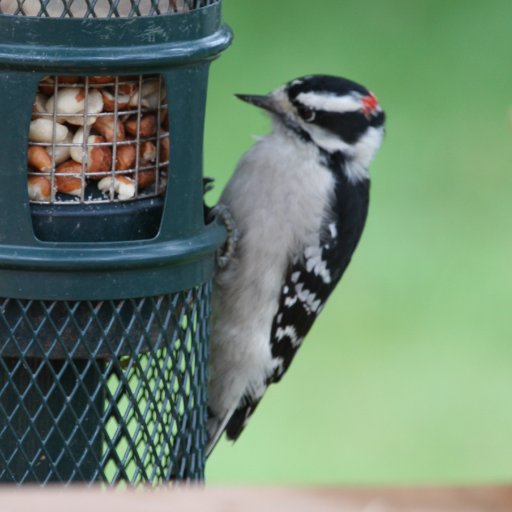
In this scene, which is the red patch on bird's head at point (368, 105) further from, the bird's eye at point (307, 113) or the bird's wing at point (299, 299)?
the bird's wing at point (299, 299)

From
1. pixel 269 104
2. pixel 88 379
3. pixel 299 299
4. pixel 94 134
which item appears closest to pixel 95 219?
pixel 94 134

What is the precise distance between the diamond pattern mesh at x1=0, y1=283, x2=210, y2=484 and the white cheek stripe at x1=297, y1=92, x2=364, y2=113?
85 cm

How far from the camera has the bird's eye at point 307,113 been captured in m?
4.07

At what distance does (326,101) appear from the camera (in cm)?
409

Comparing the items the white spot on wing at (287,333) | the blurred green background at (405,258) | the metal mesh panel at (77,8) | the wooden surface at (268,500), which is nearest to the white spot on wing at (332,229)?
the white spot on wing at (287,333)

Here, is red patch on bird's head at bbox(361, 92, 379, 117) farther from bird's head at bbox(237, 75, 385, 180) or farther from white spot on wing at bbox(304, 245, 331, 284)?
white spot on wing at bbox(304, 245, 331, 284)

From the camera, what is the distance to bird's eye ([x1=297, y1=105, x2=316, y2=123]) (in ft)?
13.4

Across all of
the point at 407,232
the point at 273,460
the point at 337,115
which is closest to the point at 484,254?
the point at 407,232

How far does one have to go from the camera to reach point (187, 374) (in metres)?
3.45

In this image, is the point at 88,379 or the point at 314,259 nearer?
the point at 88,379

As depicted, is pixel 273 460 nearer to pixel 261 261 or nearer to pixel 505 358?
pixel 505 358

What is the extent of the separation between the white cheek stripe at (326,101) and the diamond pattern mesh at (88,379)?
33.6 inches

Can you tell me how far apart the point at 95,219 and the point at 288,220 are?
3.65ft

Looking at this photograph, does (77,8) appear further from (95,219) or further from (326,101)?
(326,101)
